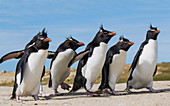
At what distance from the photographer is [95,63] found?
7.51 meters

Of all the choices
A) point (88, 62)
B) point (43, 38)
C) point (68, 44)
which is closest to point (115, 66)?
point (88, 62)

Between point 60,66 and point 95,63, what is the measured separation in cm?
153

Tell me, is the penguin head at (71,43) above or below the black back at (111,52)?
above

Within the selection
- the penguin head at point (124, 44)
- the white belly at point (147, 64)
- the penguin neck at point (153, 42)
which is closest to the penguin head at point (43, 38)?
the penguin head at point (124, 44)

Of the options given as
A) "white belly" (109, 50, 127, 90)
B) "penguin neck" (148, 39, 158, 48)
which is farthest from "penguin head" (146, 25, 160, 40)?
"white belly" (109, 50, 127, 90)

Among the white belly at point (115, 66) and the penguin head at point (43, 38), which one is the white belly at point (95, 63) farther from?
the penguin head at point (43, 38)

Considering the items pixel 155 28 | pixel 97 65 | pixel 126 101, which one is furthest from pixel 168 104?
pixel 155 28

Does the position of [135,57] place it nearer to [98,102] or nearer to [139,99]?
[139,99]

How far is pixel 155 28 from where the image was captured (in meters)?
8.45

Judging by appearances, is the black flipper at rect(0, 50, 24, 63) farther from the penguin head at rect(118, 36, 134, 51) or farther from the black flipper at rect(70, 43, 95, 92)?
the penguin head at rect(118, 36, 134, 51)

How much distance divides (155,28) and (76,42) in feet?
8.62

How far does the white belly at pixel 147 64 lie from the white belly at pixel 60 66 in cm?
219

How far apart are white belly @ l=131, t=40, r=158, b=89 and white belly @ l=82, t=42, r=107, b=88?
137 centimetres

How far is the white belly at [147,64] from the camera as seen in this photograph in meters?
8.12
